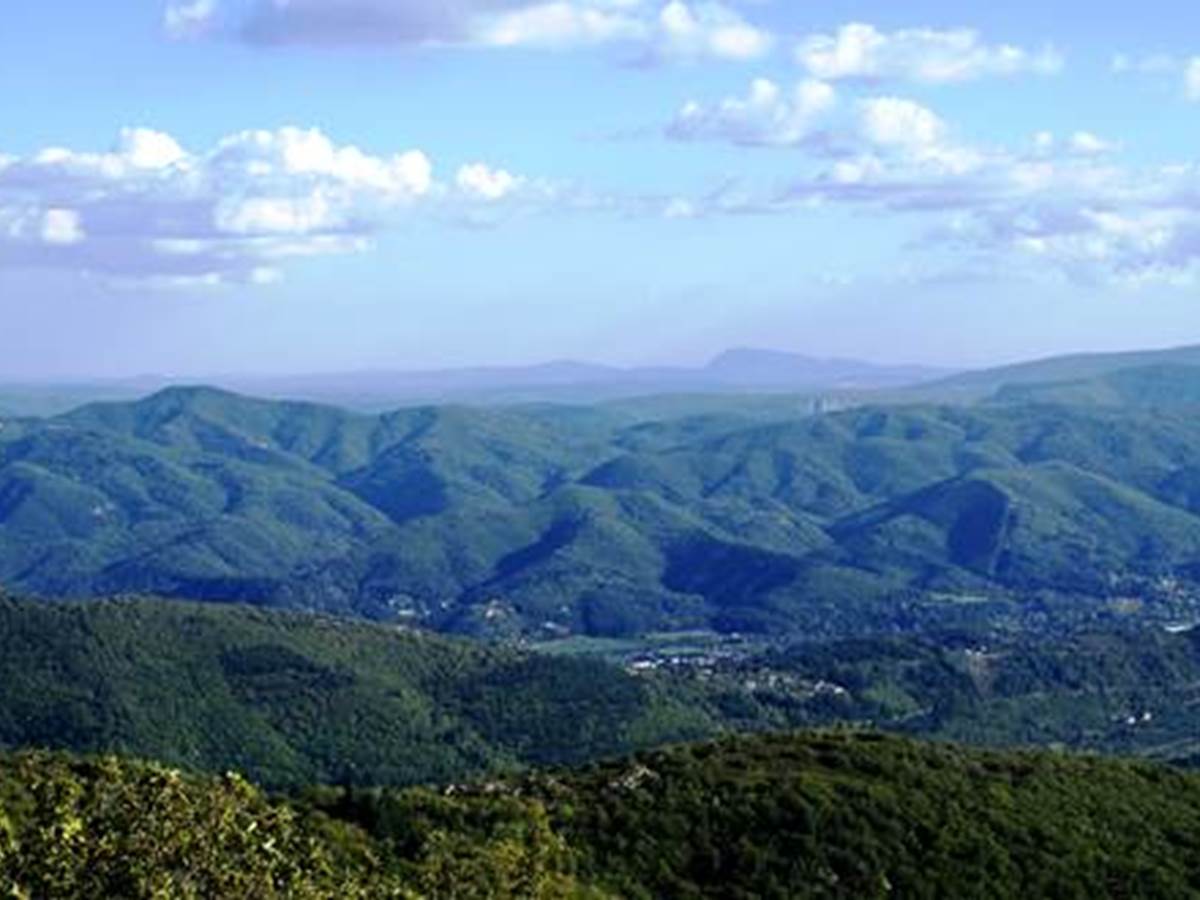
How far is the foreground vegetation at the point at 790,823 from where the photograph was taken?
314ft

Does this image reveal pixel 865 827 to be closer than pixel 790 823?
No

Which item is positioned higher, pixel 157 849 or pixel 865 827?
pixel 157 849

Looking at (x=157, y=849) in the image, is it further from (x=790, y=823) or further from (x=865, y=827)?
(x=865, y=827)

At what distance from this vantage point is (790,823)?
113 m

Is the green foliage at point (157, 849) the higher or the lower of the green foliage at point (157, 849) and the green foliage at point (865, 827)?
the higher

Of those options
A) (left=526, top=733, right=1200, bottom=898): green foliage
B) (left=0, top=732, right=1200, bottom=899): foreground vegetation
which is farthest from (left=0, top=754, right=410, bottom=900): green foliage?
(left=526, top=733, right=1200, bottom=898): green foliage

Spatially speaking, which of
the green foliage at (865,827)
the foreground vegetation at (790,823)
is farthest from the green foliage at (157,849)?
the green foliage at (865,827)

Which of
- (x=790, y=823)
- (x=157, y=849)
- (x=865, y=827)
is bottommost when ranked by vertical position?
(x=865, y=827)

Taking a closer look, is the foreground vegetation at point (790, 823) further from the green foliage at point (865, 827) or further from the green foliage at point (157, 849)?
the green foliage at point (157, 849)

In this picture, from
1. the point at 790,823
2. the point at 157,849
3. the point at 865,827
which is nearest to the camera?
the point at 157,849

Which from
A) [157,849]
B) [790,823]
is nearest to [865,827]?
[790,823]

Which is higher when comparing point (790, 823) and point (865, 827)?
point (790, 823)

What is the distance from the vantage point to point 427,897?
6178cm

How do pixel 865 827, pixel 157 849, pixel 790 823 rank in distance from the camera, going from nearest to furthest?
pixel 157 849 < pixel 790 823 < pixel 865 827
